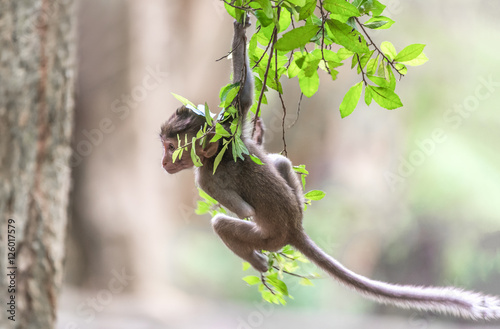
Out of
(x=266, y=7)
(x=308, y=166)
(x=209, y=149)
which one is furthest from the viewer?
(x=308, y=166)

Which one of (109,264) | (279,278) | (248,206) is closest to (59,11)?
(248,206)

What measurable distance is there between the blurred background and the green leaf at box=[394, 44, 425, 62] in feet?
8.38

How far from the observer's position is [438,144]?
147 inches

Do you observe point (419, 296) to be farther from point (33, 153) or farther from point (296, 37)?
point (33, 153)

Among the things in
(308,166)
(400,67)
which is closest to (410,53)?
(400,67)

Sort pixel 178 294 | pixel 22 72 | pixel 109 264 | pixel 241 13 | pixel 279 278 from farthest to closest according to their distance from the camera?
pixel 178 294, pixel 109 264, pixel 22 72, pixel 279 278, pixel 241 13

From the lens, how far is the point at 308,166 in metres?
4.34

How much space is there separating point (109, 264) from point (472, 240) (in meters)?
2.78

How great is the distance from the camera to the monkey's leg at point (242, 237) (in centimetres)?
127

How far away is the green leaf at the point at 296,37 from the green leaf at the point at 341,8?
58mm

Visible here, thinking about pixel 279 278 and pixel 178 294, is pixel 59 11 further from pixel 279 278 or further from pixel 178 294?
pixel 178 294

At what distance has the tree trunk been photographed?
6.56 feet

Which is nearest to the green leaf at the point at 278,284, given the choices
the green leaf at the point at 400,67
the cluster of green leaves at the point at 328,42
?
the cluster of green leaves at the point at 328,42

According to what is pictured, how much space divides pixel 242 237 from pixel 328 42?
0.58 metres
